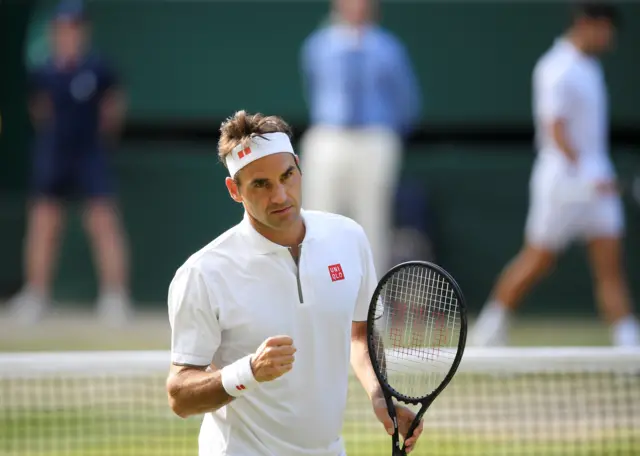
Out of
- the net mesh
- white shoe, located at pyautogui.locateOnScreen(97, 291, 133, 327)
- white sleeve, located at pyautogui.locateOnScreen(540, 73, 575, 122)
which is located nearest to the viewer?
the net mesh

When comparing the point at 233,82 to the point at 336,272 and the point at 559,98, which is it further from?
the point at 336,272

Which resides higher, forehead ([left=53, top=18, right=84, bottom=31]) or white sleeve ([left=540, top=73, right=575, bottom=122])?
forehead ([left=53, top=18, right=84, bottom=31])

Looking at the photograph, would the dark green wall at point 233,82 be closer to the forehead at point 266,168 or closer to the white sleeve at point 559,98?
the white sleeve at point 559,98

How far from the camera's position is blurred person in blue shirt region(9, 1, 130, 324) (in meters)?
8.76

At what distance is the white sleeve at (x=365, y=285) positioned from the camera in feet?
11.6

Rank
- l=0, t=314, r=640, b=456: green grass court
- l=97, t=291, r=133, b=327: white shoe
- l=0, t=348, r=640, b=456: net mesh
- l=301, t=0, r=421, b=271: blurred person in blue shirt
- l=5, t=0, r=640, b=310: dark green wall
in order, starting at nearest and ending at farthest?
l=0, t=348, r=640, b=456: net mesh < l=0, t=314, r=640, b=456: green grass court < l=301, t=0, r=421, b=271: blurred person in blue shirt < l=97, t=291, r=133, b=327: white shoe < l=5, t=0, r=640, b=310: dark green wall

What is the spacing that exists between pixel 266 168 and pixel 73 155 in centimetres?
591

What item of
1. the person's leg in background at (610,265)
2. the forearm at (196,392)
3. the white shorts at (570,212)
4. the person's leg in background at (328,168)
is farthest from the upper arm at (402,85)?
the forearm at (196,392)

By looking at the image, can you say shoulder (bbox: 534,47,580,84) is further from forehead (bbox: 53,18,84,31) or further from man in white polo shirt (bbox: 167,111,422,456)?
man in white polo shirt (bbox: 167,111,422,456)

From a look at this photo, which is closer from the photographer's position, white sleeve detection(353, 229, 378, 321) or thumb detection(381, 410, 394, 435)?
thumb detection(381, 410, 394, 435)

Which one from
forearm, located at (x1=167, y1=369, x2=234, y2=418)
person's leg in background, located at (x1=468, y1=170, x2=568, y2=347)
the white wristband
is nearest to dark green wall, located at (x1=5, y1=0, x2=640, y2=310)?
person's leg in background, located at (x1=468, y1=170, x2=568, y2=347)

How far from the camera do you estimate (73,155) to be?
9.01m

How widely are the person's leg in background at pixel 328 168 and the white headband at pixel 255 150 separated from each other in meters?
5.00

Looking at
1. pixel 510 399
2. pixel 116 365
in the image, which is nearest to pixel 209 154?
pixel 510 399
